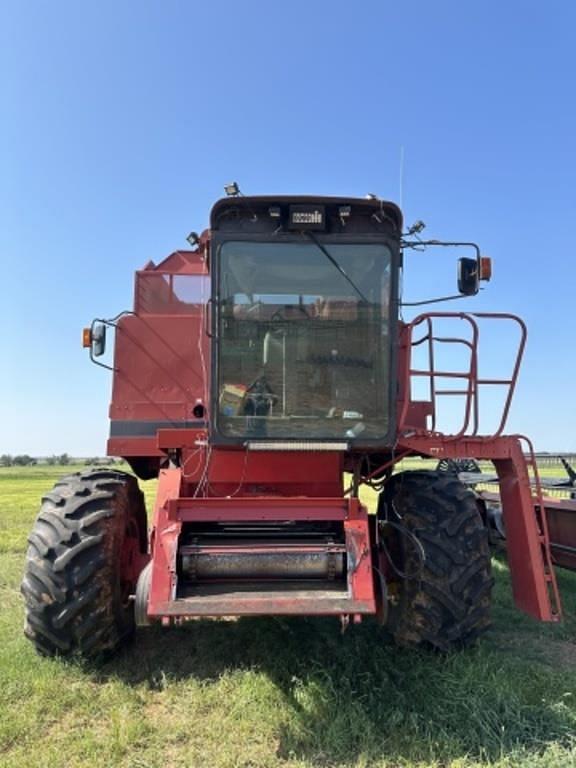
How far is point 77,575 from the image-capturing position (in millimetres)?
4387

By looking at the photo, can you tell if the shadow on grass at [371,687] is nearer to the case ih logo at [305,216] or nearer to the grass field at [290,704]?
the grass field at [290,704]

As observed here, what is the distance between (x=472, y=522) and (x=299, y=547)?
52.6 inches

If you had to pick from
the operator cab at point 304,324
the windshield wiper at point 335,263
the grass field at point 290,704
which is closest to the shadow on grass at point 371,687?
Answer: the grass field at point 290,704

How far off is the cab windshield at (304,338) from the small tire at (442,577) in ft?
2.38

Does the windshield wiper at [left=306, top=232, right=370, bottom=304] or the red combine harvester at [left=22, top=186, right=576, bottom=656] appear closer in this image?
the red combine harvester at [left=22, top=186, right=576, bottom=656]

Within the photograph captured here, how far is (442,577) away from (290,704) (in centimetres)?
132

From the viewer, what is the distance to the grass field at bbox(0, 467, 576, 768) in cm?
344

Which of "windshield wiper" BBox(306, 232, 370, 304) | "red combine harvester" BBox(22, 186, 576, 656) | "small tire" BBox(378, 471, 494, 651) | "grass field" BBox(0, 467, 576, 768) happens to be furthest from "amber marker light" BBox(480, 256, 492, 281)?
"grass field" BBox(0, 467, 576, 768)

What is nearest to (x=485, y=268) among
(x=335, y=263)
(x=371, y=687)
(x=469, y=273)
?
(x=469, y=273)

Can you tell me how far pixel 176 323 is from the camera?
244 inches

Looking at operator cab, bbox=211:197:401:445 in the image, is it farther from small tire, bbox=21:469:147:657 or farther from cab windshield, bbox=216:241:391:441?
small tire, bbox=21:469:147:657

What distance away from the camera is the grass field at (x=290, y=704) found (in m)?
3.44

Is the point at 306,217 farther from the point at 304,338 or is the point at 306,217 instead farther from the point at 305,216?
the point at 304,338

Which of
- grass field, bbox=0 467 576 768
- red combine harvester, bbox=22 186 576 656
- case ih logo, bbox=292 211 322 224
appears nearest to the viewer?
grass field, bbox=0 467 576 768
